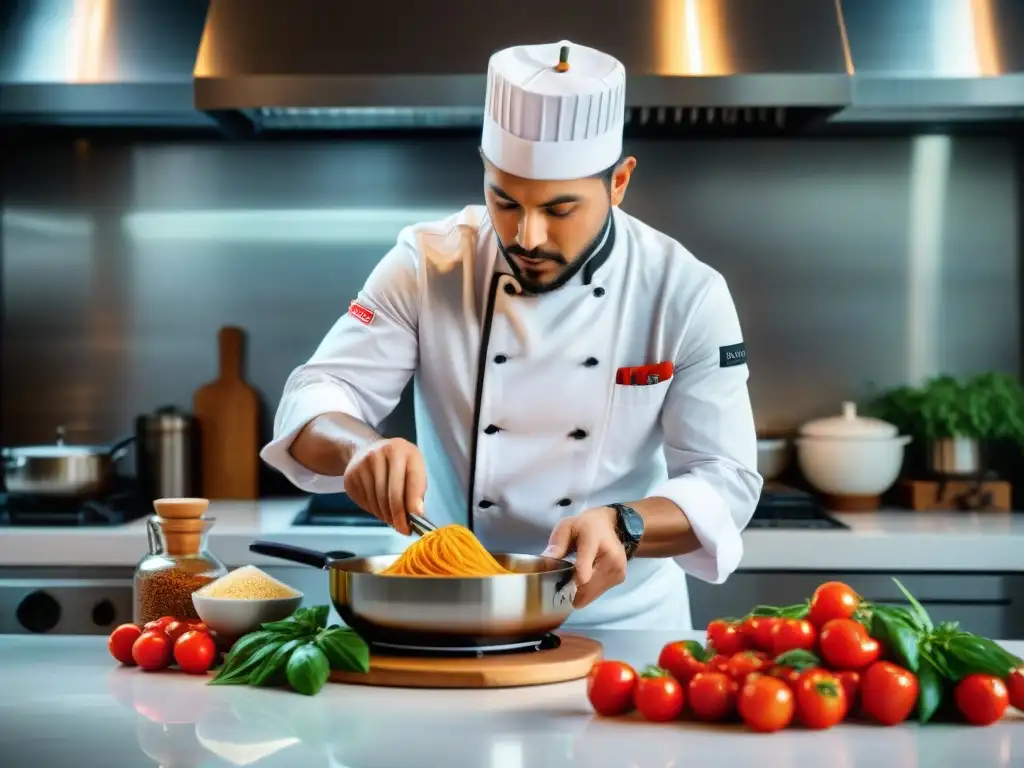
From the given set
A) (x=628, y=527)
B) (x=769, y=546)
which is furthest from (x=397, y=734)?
(x=769, y=546)

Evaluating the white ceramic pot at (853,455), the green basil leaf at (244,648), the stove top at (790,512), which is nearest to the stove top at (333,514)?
the stove top at (790,512)

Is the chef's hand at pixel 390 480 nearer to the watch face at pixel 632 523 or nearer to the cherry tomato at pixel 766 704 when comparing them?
the watch face at pixel 632 523

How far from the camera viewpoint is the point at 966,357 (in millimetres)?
3637

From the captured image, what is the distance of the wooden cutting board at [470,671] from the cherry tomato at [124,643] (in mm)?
280

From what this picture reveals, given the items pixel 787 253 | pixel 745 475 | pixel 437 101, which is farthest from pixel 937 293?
pixel 745 475

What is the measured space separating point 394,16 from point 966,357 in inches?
72.5

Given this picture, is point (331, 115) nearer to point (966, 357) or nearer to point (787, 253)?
point (787, 253)

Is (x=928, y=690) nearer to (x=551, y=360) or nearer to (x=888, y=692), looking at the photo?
(x=888, y=692)

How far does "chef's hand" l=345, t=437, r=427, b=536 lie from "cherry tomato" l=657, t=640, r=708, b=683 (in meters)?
0.41

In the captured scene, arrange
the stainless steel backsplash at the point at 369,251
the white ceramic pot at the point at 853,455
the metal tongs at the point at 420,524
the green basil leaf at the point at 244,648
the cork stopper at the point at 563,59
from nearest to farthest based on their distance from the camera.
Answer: the green basil leaf at the point at 244,648 → the metal tongs at the point at 420,524 → the cork stopper at the point at 563,59 → the white ceramic pot at the point at 853,455 → the stainless steel backsplash at the point at 369,251

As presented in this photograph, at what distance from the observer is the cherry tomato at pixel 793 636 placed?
141 cm

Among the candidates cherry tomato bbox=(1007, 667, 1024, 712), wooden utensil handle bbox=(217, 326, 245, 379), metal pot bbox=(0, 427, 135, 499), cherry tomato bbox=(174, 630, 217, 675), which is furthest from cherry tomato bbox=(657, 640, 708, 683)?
wooden utensil handle bbox=(217, 326, 245, 379)

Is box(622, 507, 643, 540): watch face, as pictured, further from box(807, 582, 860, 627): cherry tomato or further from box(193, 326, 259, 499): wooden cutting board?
box(193, 326, 259, 499): wooden cutting board

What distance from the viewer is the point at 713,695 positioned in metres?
1.36
